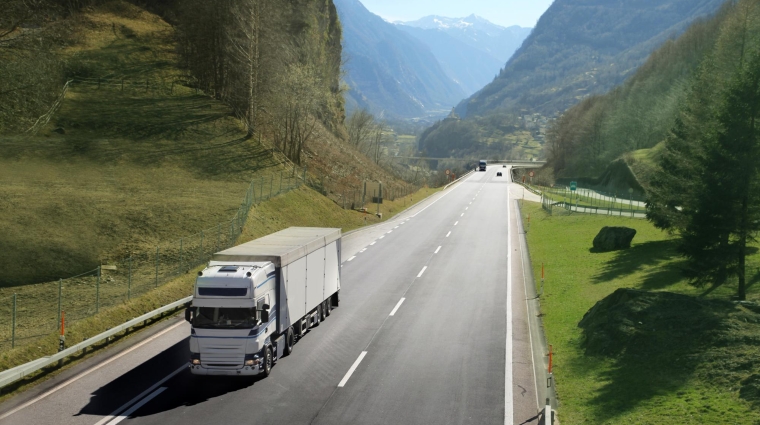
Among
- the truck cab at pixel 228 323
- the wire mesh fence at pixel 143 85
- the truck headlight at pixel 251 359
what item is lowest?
the truck headlight at pixel 251 359

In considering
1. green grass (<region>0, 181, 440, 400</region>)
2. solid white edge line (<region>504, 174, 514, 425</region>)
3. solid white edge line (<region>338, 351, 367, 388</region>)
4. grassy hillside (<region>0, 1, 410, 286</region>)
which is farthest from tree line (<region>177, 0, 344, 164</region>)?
solid white edge line (<region>338, 351, 367, 388</region>)

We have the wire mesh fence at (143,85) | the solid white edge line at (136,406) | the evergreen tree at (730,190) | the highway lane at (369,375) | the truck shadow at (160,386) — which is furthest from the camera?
the wire mesh fence at (143,85)

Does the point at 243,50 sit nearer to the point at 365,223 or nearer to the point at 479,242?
the point at 365,223

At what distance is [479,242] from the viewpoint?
48.3 m

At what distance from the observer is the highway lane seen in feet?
53.1

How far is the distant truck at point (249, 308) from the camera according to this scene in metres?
17.7

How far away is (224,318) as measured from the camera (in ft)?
58.7

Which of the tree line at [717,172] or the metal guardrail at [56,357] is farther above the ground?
the tree line at [717,172]

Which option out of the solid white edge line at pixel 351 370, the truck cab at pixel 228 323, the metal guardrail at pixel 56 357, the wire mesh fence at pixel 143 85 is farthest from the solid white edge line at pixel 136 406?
the wire mesh fence at pixel 143 85

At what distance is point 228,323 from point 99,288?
12.6 metres

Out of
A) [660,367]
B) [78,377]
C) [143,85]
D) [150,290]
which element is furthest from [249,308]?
[143,85]

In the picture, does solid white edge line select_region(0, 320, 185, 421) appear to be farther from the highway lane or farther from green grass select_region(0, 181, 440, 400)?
green grass select_region(0, 181, 440, 400)

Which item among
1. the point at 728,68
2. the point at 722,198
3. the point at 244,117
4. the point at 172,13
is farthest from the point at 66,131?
the point at 728,68

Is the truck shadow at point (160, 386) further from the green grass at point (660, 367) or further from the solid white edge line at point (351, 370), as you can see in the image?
the green grass at point (660, 367)
